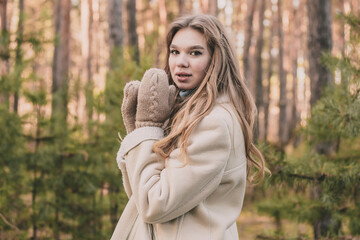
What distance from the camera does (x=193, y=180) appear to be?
5.79 feet

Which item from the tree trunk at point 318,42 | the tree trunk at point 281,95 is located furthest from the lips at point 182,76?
the tree trunk at point 281,95

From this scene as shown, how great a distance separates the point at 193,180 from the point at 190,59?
60 cm

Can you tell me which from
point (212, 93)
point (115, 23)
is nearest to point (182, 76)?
point (212, 93)

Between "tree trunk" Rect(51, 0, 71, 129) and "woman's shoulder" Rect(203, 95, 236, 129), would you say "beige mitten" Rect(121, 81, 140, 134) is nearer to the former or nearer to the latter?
"woman's shoulder" Rect(203, 95, 236, 129)

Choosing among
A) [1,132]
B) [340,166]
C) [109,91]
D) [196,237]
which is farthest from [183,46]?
[1,132]

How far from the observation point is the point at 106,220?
4.94m

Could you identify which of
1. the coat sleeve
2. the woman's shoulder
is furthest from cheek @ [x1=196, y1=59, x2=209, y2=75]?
the coat sleeve

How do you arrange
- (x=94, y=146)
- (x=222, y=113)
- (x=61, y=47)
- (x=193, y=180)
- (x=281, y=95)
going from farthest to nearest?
(x=281, y=95) → (x=61, y=47) → (x=94, y=146) → (x=222, y=113) → (x=193, y=180)

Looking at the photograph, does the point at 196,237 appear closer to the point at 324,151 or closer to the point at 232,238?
the point at 232,238

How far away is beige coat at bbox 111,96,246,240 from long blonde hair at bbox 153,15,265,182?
46mm

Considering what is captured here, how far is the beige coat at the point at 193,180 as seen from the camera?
177 cm

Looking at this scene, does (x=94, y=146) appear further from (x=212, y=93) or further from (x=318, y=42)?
(x=318, y=42)

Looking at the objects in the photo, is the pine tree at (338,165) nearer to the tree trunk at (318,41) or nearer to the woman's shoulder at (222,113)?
the woman's shoulder at (222,113)

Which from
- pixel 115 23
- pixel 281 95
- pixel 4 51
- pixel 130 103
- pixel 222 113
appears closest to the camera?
pixel 222 113
